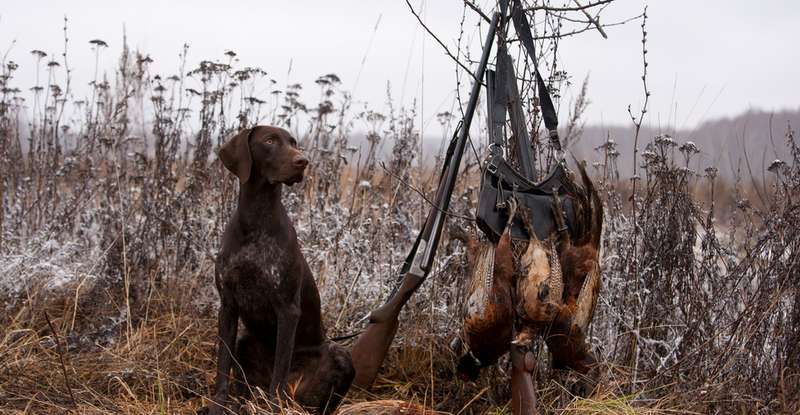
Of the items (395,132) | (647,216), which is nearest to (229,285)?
(647,216)

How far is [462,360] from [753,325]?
1.44 meters

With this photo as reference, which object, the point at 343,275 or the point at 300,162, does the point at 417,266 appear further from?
the point at 343,275

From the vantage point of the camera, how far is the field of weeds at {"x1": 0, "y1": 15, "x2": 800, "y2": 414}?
377 centimetres

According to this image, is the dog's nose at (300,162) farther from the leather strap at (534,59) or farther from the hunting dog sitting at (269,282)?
the leather strap at (534,59)

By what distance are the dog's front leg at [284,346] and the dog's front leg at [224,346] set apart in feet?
0.68

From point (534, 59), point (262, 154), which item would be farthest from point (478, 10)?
point (262, 154)

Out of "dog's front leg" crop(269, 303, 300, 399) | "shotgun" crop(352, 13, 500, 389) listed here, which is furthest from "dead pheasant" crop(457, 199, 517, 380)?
"dog's front leg" crop(269, 303, 300, 399)

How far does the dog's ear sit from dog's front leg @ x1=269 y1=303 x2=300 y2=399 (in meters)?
0.57

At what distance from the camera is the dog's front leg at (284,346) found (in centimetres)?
334

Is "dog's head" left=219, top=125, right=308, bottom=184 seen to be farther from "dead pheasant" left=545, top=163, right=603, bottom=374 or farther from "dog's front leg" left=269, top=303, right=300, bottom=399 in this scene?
"dead pheasant" left=545, top=163, right=603, bottom=374

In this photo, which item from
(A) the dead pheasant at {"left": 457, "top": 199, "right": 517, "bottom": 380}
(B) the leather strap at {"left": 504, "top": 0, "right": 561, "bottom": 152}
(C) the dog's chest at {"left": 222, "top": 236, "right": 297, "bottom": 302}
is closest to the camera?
(A) the dead pheasant at {"left": 457, "top": 199, "right": 517, "bottom": 380}

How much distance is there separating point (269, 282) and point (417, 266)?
61cm

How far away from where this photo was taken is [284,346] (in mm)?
3359

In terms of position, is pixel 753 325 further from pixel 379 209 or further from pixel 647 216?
pixel 379 209
